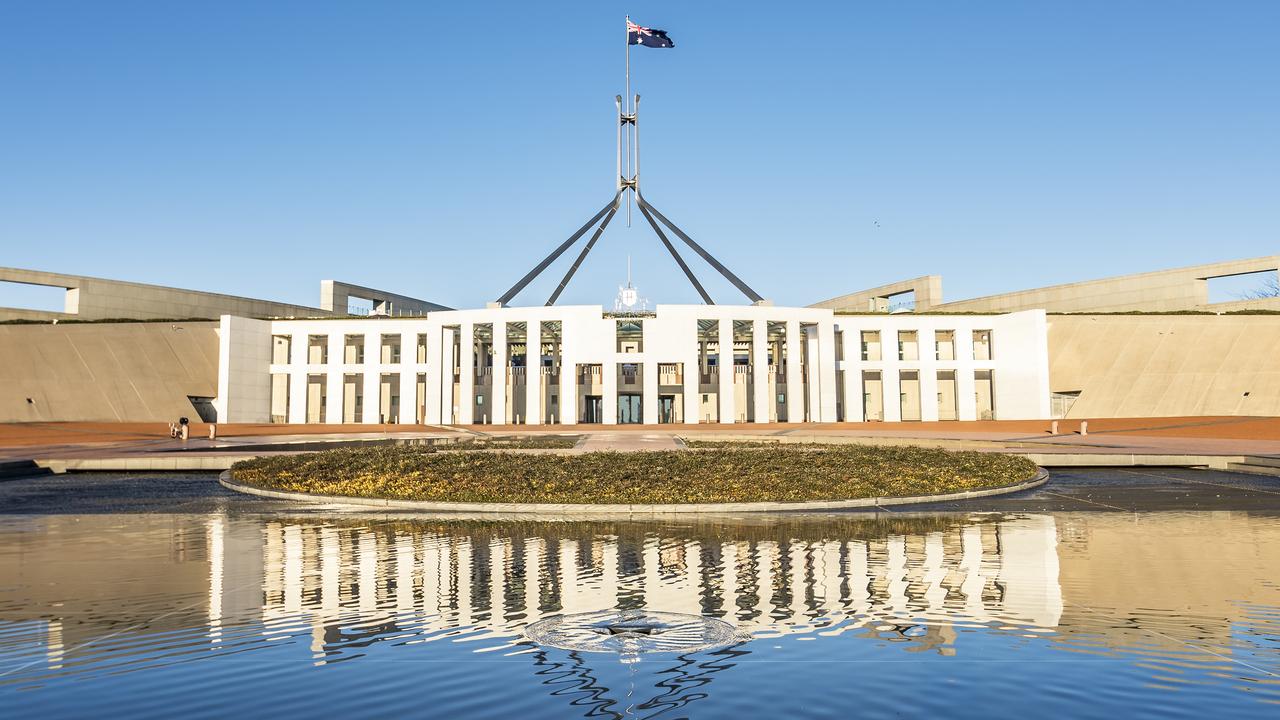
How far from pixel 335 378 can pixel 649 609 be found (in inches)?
2172

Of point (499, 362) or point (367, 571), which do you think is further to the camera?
point (499, 362)

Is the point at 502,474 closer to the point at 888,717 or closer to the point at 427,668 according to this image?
the point at 427,668

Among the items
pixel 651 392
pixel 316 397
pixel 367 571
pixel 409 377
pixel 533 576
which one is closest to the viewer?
pixel 533 576

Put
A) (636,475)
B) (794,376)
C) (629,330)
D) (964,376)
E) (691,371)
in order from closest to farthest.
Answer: (636,475)
(691,371)
(794,376)
(964,376)
(629,330)

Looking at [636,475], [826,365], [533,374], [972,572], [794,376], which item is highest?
[826,365]

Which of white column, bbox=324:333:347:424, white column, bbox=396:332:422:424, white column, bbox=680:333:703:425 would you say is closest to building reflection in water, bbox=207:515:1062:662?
white column, bbox=680:333:703:425

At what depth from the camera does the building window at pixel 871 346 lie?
62.8 meters

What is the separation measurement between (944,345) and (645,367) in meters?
22.7

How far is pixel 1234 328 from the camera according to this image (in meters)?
54.7

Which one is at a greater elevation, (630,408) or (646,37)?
(646,37)

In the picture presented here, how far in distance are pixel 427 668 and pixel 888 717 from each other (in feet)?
9.52

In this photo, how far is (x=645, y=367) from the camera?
54.3 meters

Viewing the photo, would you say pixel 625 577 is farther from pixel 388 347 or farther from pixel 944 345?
pixel 944 345

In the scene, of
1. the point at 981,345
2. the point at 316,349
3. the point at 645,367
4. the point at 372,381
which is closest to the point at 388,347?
the point at 372,381
